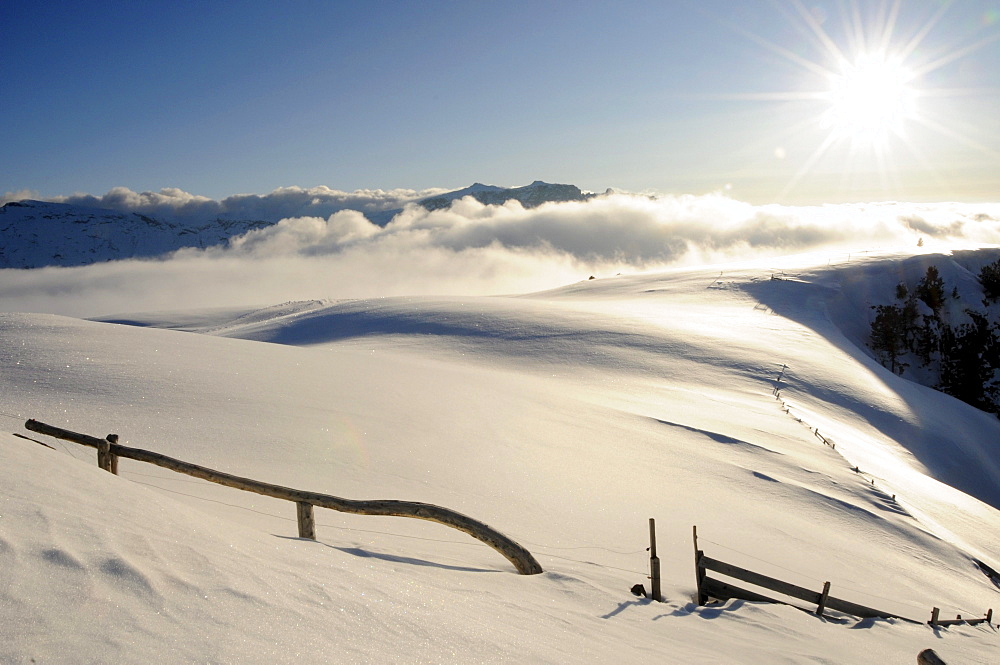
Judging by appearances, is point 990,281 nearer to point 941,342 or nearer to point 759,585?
point 941,342

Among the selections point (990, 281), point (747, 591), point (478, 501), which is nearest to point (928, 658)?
point (747, 591)

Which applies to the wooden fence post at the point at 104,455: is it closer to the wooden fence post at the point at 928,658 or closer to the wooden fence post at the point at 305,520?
the wooden fence post at the point at 305,520

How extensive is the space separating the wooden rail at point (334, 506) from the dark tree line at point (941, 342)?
38464 millimetres

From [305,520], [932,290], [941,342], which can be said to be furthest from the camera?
[932,290]

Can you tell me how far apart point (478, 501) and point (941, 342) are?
140 feet

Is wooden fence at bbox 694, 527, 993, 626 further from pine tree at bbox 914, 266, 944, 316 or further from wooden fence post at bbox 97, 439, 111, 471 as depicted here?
pine tree at bbox 914, 266, 944, 316

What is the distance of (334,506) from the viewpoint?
19.0 ft

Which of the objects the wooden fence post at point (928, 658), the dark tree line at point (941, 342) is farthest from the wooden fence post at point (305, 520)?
the dark tree line at point (941, 342)

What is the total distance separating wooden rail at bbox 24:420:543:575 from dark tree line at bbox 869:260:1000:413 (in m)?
38.5

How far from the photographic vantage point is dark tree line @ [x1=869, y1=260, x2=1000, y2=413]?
120ft

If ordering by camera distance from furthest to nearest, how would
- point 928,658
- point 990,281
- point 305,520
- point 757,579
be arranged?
point 990,281 < point 757,579 < point 305,520 < point 928,658

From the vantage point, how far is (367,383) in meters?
13.4

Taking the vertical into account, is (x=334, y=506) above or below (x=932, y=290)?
below

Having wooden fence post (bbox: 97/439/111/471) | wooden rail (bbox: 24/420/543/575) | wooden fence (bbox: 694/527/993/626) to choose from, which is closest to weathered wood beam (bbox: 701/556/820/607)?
wooden fence (bbox: 694/527/993/626)
